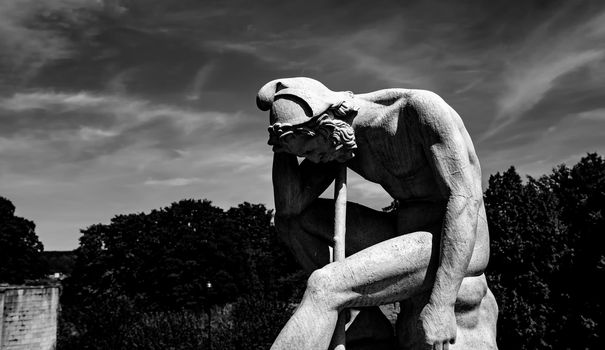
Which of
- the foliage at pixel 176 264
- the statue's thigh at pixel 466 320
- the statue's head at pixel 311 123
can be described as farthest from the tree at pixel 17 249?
the statue's thigh at pixel 466 320

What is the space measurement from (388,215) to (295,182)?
2.24 ft

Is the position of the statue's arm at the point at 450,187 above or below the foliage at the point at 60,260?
below

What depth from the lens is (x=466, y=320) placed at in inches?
137

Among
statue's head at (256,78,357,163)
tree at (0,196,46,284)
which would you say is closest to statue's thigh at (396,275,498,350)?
statue's head at (256,78,357,163)

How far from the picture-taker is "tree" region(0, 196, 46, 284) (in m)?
43.3

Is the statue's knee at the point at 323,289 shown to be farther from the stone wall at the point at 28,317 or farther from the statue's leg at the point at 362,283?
the stone wall at the point at 28,317

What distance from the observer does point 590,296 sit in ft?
71.0

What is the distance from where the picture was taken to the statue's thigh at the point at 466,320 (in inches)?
133

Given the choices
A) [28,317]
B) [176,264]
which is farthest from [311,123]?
[176,264]

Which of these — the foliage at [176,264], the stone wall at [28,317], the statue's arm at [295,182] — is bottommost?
the stone wall at [28,317]

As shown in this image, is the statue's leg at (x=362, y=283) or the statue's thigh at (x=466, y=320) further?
the statue's thigh at (x=466, y=320)

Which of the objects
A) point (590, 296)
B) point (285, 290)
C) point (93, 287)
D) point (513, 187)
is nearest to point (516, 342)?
point (590, 296)

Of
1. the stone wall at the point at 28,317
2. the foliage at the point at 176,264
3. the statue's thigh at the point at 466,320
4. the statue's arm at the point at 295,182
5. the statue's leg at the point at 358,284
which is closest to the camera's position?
the statue's leg at the point at 358,284

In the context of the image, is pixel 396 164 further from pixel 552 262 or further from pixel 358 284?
pixel 552 262
